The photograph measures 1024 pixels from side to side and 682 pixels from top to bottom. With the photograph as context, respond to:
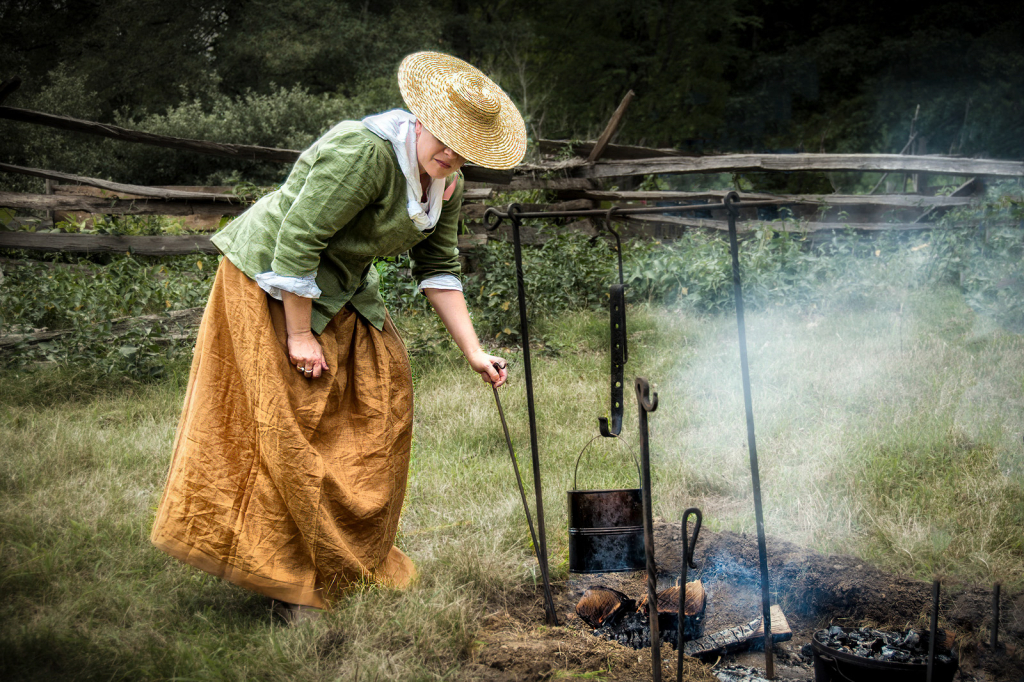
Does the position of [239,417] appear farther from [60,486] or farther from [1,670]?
[60,486]

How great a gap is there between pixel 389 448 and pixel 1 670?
3.84 feet

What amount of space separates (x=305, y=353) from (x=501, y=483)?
1.46 m

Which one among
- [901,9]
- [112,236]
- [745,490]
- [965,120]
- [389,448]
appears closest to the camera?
[389,448]

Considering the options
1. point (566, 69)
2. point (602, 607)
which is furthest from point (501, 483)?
point (566, 69)

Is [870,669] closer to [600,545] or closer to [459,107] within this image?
[600,545]

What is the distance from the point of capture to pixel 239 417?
209cm

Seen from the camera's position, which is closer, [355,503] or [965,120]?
[355,503]

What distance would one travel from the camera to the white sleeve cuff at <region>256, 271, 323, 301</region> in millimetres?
1934

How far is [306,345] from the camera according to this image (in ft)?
6.78

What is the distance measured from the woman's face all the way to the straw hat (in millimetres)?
58

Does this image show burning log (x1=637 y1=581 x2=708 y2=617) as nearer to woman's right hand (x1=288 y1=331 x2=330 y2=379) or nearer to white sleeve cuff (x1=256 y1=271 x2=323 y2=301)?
woman's right hand (x1=288 y1=331 x2=330 y2=379)

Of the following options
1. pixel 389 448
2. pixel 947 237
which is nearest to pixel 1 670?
pixel 389 448

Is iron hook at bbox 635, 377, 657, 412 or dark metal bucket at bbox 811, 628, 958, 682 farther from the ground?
iron hook at bbox 635, 377, 657, 412

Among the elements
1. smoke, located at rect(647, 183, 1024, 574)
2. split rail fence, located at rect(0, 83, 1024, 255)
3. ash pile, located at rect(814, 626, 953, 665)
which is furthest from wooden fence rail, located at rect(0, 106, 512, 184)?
ash pile, located at rect(814, 626, 953, 665)
